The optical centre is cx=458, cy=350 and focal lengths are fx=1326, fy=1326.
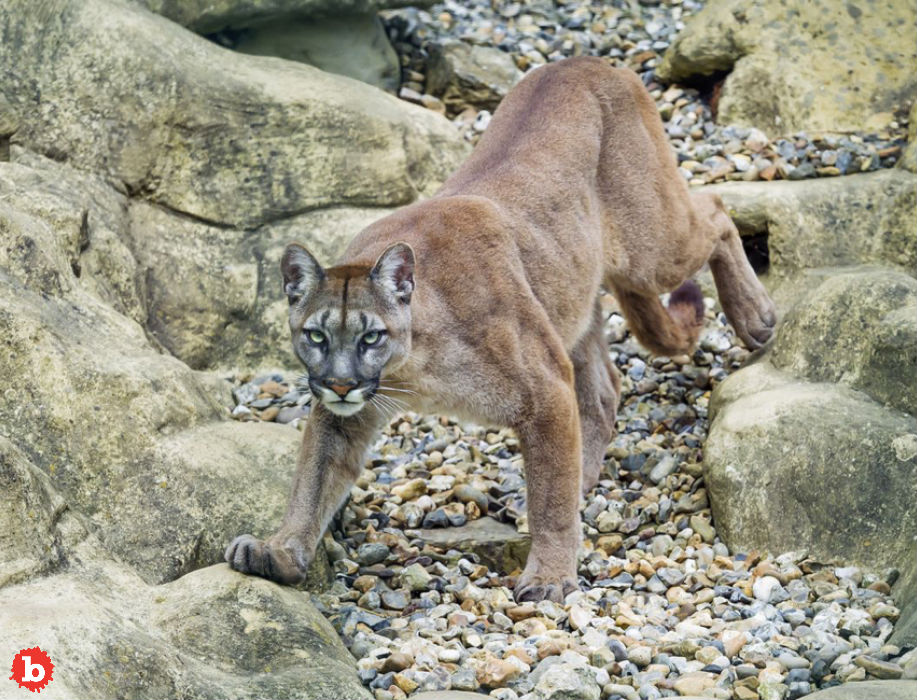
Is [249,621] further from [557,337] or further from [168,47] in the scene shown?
[168,47]

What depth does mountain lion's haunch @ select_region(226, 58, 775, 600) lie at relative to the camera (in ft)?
16.6

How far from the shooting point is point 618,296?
6852 mm

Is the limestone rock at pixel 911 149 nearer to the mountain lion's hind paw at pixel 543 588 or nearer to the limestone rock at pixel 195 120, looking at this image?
the limestone rock at pixel 195 120

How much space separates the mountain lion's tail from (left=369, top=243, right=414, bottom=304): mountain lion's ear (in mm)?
1980

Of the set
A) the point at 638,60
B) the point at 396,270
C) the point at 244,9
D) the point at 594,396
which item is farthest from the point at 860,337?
the point at 244,9

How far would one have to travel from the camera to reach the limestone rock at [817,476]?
17.5 feet

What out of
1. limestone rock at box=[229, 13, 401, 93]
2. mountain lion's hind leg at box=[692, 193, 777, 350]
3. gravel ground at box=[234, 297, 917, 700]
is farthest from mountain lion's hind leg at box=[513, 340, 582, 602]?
limestone rock at box=[229, 13, 401, 93]

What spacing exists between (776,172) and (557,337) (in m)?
3.09

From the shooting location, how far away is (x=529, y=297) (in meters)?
5.58

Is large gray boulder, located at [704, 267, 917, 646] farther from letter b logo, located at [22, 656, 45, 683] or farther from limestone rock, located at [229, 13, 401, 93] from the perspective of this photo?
limestone rock, located at [229, 13, 401, 93]

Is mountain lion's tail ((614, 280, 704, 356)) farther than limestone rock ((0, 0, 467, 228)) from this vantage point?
No

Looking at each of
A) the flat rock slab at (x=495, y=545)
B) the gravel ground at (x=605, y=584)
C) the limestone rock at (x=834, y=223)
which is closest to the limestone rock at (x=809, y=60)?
the limestone rock at (x=834, y=223)

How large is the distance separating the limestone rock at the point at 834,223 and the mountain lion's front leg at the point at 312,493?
3.25 metres

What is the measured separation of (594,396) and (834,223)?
2.09 meters
